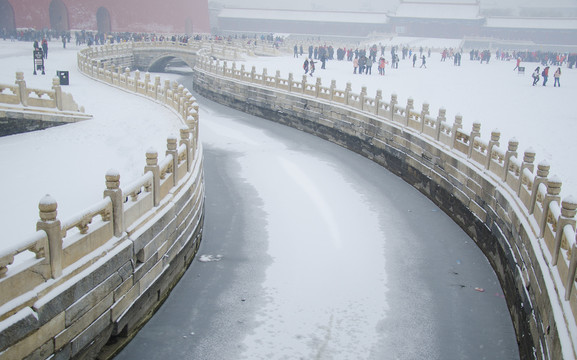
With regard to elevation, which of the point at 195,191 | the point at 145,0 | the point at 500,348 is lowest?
the point at 500,348

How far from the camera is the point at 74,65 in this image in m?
32.2

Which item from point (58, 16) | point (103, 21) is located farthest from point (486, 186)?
point (103, 21)

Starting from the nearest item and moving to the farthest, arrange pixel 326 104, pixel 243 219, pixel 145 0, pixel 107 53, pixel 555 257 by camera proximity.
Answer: pixel 555 257 → pixel 243 219 → pixel 326 104 → pixel 107 53 → pixel 145 0

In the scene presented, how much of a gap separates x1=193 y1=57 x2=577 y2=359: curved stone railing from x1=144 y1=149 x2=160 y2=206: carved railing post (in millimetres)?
5326

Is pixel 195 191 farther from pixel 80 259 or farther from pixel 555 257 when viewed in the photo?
pixel 555 257

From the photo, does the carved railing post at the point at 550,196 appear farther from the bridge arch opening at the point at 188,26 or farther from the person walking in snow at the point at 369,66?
the bridge arch opening at the point at 188,26

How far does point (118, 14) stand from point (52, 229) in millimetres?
51191

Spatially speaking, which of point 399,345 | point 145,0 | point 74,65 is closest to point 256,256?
point 399,345

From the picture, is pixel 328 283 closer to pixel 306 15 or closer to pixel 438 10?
pixel 438 10

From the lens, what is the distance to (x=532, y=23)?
2544 inches

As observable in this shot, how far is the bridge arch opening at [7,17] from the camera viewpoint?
43266 mm

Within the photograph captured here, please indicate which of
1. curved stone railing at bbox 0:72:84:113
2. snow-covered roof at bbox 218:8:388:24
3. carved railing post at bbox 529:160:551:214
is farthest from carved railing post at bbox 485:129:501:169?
snow-covered roof at bbox 218:8:388:24

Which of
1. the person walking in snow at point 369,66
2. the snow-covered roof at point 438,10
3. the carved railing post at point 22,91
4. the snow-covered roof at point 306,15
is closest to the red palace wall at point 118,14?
the snow-covered roof at point 306,15

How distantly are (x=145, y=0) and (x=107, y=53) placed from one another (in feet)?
64.2
